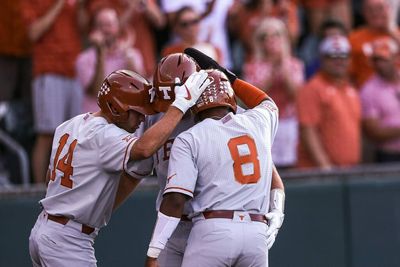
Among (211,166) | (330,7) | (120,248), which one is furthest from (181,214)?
(330,7)

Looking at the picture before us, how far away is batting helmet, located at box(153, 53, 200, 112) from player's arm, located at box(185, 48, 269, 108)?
1.11 ft

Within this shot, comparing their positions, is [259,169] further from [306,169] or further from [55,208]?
[306,169]

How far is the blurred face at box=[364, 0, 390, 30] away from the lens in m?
10.3

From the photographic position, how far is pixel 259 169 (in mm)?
5938

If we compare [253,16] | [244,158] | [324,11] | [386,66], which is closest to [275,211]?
[244,158]

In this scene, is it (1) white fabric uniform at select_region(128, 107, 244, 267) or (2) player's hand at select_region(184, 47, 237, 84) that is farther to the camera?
(2) player's hand at select_region(184, 47, 237, 84)

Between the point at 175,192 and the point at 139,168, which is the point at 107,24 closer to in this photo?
the point at 139,168

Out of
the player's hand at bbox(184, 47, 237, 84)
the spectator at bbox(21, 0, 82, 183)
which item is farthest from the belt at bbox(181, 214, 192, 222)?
the spectator at bbox(21, 0, 82, 183)

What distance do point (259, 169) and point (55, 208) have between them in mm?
1245

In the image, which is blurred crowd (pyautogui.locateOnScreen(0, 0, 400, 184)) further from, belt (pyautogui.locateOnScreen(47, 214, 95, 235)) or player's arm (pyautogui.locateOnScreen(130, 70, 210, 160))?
player's arm (pyautogui.locateOnScreen(130, 70, 210, 160))

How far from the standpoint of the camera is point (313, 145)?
9.48m

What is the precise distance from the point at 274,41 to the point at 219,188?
397 centimetres

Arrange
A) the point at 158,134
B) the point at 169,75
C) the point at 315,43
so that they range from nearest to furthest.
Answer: the point at 158,134, the point at 169,75, the point at 315,43

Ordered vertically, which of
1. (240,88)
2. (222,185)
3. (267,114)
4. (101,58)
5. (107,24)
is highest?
(107,24)
